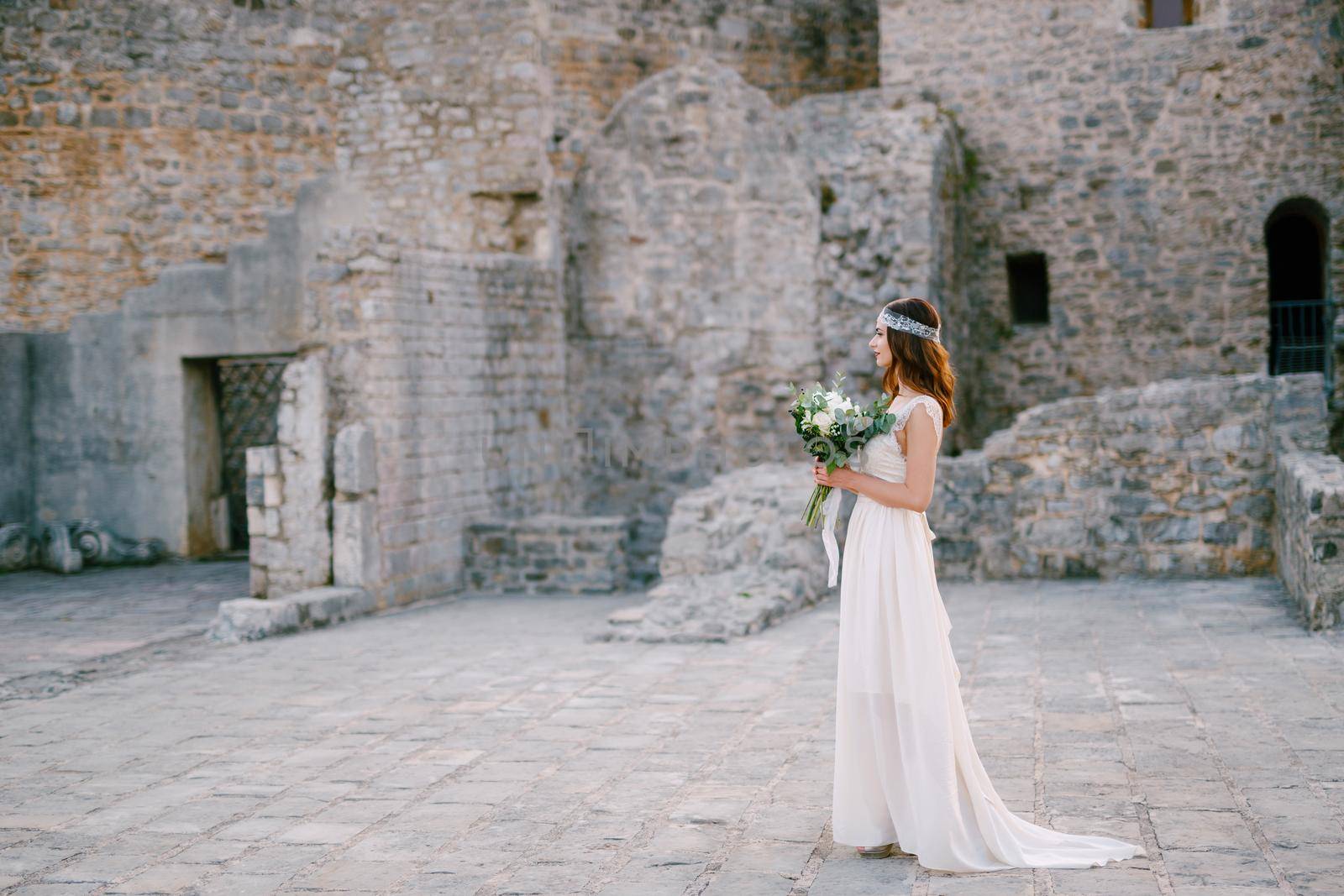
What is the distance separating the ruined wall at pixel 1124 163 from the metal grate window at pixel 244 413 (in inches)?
310

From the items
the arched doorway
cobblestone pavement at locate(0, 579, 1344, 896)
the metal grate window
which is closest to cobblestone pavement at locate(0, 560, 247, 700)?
cobblestone pavement at locate(0, 579, 1344, 896)

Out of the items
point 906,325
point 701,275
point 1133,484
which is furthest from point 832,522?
point 701,275

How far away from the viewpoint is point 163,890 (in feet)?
14.5

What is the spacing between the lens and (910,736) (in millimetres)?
4469

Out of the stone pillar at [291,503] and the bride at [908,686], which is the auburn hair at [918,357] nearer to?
the bride at [908,686]

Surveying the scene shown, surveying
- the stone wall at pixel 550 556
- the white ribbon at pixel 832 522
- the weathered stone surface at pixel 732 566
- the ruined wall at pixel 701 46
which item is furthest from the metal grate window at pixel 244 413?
the white ribbon at pixel 832 522

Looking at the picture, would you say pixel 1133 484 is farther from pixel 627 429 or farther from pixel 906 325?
pixel 906 325

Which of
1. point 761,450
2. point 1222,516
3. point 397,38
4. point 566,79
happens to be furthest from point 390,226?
point 1222,516

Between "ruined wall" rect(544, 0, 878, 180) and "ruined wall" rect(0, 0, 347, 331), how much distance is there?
2725mm

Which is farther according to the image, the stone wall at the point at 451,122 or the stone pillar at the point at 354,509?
the stone wall at the point at 451,122

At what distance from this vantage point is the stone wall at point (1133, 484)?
417 inches

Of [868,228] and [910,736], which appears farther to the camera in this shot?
[868,228]

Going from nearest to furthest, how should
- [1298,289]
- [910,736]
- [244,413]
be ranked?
[910,736]
[244,413]
[1298,289]

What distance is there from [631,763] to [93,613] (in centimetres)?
663
